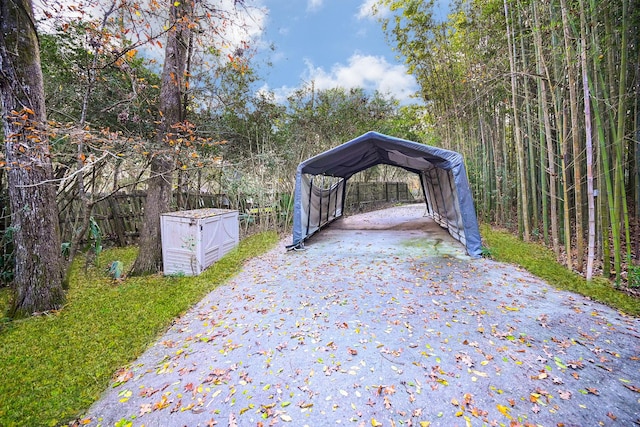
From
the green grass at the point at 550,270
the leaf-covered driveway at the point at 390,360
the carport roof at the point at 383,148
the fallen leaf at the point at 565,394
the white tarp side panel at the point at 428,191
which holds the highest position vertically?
the carport roof at the point at 383,148

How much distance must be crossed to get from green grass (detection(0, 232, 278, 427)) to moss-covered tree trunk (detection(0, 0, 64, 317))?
33cm

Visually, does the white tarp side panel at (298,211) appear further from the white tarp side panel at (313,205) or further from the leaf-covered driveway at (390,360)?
the leaf-covered driveway at (390,360)

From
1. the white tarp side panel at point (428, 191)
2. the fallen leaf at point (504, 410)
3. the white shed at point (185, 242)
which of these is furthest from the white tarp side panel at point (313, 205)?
the fallen leaf at point (504, 410)

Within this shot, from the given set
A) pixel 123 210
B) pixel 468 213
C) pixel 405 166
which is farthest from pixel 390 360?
pixel 405 166

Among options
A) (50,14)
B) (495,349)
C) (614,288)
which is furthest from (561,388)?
(50,14)

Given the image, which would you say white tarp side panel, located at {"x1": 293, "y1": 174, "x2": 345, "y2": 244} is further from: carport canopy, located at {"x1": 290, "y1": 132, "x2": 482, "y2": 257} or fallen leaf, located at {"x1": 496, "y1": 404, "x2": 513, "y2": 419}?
fallen leaf, located at {"x1": 496, "y1": 404, "x2": 513, "y2": 419}

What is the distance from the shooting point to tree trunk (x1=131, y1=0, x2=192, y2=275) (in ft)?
14.3

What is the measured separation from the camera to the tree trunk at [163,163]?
437 cm

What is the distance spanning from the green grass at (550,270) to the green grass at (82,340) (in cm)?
420

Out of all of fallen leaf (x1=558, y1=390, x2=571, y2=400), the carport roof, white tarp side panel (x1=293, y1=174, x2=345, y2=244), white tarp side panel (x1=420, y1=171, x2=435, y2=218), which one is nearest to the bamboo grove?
the carport roof

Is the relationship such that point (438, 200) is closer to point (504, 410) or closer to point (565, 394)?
point (565, 394)

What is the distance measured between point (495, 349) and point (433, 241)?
13.3 ft

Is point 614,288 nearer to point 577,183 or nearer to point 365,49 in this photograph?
point 577,183

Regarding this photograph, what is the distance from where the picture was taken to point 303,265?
4.60 metres
